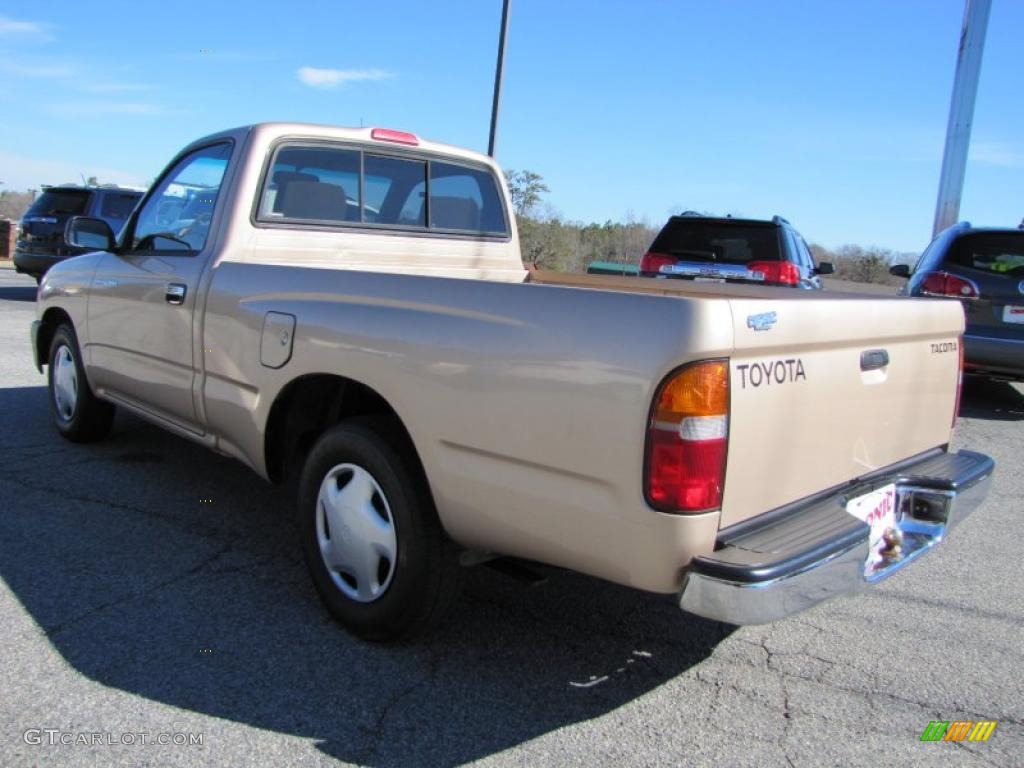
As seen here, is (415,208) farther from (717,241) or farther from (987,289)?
(987,289)

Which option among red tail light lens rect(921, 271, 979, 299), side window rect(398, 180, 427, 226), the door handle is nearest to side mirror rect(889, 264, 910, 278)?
red tail light lens rect(921, 271, 979, 299)

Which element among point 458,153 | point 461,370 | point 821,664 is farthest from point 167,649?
point 458,153

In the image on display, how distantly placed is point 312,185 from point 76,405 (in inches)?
90.5

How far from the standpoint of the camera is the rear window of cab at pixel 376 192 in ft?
13.8

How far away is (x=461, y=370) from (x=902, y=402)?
1.63 meters

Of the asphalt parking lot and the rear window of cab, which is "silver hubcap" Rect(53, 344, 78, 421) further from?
A: the rear window of cab

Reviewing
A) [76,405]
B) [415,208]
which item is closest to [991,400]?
[415,208]

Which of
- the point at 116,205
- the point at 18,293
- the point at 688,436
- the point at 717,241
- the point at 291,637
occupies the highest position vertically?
the point at 717,241

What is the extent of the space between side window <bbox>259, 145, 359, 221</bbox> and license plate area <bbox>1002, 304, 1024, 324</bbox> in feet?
21.0

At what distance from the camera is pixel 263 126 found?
414 cm

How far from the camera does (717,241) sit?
930 cm

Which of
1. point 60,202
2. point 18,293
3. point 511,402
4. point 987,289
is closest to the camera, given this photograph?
point 511,402

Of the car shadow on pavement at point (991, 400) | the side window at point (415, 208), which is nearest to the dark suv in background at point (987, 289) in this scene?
the car shadow on pavement at point (991, 400)

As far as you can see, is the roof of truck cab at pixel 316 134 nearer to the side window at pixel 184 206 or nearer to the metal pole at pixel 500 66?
the side window at pixel 184 206
